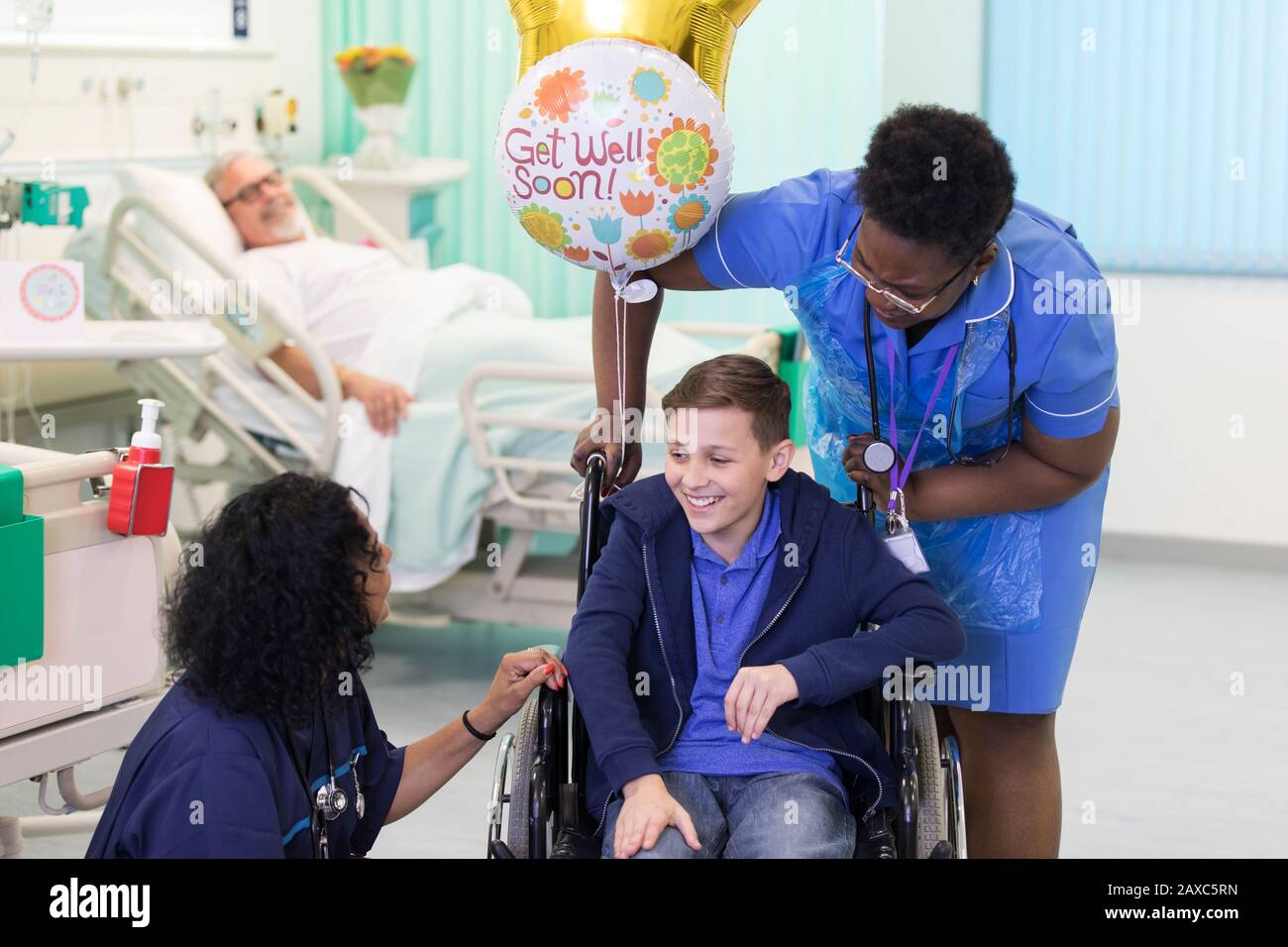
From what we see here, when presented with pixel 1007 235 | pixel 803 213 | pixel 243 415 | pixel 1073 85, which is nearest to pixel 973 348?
pixel 1007 235

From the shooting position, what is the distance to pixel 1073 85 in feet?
14.7

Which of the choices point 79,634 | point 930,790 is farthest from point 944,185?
point 79,634

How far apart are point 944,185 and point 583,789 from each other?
0.79 m

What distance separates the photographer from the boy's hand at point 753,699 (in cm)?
154

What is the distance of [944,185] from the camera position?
149 centimetres

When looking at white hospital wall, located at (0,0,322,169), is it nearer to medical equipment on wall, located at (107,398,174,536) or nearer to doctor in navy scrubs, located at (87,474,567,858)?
medical equipment on wall, located at (107,398,174,536)

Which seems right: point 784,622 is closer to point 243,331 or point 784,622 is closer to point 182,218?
point 243,331

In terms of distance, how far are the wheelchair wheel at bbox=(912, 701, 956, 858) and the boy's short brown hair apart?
1.19 ft

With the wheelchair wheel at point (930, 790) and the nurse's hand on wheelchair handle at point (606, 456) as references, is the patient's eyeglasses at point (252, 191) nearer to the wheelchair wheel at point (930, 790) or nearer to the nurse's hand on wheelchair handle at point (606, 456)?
the nurse's hand on wheelchair handle at point (606, 456)

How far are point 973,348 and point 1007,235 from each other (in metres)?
0.14

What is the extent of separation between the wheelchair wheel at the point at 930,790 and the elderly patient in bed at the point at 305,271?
7.13 feet

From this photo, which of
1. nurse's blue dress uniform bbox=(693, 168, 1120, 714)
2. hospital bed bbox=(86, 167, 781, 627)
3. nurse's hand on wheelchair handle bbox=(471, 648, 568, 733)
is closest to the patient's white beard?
hospital bed bbox=(86, 167, 781, 627)

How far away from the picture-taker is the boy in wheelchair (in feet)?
5.18
